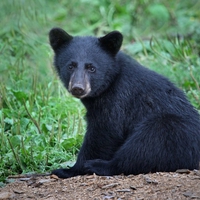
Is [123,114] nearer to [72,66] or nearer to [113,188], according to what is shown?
[72,66]

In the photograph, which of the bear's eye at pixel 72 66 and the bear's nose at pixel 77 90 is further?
the bear's eye at pixel 72 66

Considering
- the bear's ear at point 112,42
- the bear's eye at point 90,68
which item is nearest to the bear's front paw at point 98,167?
the bear's eye at point 90,68

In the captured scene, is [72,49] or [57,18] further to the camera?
[57,18]

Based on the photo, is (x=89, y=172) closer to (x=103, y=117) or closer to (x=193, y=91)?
(x=103, y=117)

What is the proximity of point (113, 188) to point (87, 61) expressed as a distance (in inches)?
66.0

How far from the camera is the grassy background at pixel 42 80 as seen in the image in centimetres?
479

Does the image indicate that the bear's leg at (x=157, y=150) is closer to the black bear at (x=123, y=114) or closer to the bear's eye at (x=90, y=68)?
the black bear at (x=123, y=114)

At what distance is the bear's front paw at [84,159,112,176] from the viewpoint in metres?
5.82

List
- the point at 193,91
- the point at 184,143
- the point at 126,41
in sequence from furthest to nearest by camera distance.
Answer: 1. the point at 126,41
2. the point at 193,91
3. the point at 184,143

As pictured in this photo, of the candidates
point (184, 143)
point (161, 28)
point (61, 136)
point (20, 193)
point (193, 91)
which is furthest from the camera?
point (161, 28)

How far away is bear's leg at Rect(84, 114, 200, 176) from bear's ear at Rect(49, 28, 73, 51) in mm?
1455

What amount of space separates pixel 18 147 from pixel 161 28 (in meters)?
7.49

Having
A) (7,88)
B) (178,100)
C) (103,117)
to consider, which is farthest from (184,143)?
(7,88)

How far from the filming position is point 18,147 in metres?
6.52
